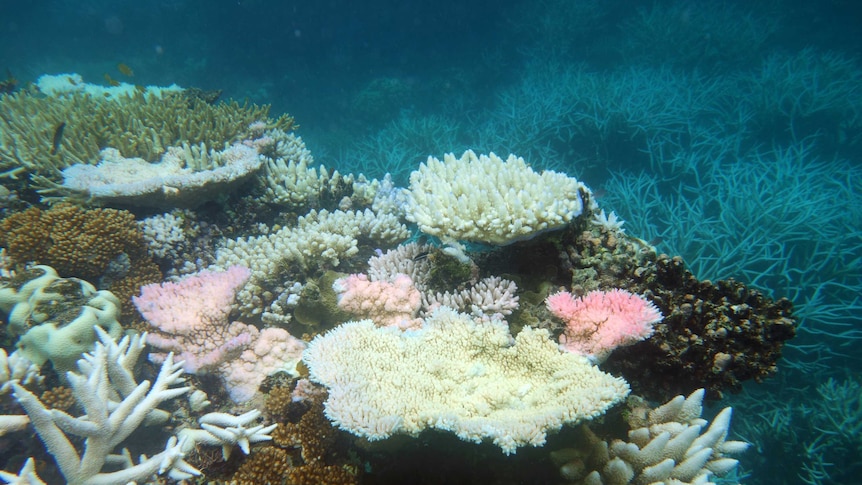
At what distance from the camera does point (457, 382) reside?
2.62 meters

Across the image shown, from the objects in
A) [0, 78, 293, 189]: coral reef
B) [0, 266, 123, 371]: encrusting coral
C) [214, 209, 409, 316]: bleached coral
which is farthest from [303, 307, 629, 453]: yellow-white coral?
[0, 78, 293, 189]: coral reef

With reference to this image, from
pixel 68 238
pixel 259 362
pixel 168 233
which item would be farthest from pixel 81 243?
pixel 259 362

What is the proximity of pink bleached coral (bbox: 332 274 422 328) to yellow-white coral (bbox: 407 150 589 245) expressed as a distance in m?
0.58

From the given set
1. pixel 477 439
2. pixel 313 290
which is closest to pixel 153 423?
pixel 313 290

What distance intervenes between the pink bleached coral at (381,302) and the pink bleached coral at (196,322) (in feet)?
2.86

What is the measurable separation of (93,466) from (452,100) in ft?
62.4

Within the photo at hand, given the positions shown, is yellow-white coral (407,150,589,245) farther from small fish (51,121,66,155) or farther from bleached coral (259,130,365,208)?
small fish (51,121,66,155)

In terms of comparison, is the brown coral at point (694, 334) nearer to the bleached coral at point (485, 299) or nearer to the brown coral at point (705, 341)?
the brown coral at point (705, 341)

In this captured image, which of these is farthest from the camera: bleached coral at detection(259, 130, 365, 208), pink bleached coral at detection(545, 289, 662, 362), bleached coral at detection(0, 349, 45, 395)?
bleached coral at detection(259, 130, 365, 208)

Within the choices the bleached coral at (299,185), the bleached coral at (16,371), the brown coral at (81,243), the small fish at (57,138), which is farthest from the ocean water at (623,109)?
the bleached coral at (299,185)

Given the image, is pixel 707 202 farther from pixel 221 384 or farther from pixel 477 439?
pixel 221 384

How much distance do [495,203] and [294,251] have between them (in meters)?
2.03

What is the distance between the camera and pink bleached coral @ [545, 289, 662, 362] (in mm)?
2643

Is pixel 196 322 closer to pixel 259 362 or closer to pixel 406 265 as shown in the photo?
pixel 259 362
